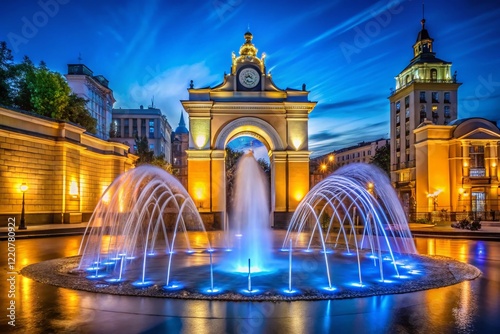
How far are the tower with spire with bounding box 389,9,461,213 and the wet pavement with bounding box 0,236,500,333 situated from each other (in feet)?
166

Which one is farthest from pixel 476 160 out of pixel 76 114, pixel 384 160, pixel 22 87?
pixel 22 87

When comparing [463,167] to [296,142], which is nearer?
[296,142]

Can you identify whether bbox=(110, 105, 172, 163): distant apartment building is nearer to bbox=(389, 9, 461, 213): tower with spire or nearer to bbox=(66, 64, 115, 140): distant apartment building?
bbox=(66, 64, 115, 140): distant apartment building

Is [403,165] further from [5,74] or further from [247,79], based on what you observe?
[5,74]

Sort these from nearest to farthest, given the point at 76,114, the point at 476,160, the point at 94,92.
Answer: the point at 476,160 < the point at 76,114 < the point at 94,92

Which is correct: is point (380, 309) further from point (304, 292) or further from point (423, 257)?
point (423, 257)

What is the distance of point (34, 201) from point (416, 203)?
34822mm

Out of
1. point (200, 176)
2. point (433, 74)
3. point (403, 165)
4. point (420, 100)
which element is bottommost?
point (200, 176)

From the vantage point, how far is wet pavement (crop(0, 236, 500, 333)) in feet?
23.0

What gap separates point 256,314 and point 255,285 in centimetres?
258

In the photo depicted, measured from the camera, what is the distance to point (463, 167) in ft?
131

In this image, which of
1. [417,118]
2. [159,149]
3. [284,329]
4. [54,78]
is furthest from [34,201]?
[159,149]

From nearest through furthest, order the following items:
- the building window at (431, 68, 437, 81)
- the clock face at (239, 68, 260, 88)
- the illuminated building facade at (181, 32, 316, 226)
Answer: the illuminated building facade at (181, 32, 316, 226) → the clock face at (239, 68, 260, 88) → the building window at (431, 68, 437, 81)

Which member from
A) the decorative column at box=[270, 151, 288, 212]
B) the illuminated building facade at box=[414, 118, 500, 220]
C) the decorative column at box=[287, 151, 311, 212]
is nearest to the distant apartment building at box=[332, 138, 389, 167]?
the illuminated building facade at box=[414, 118, 500, 220]
